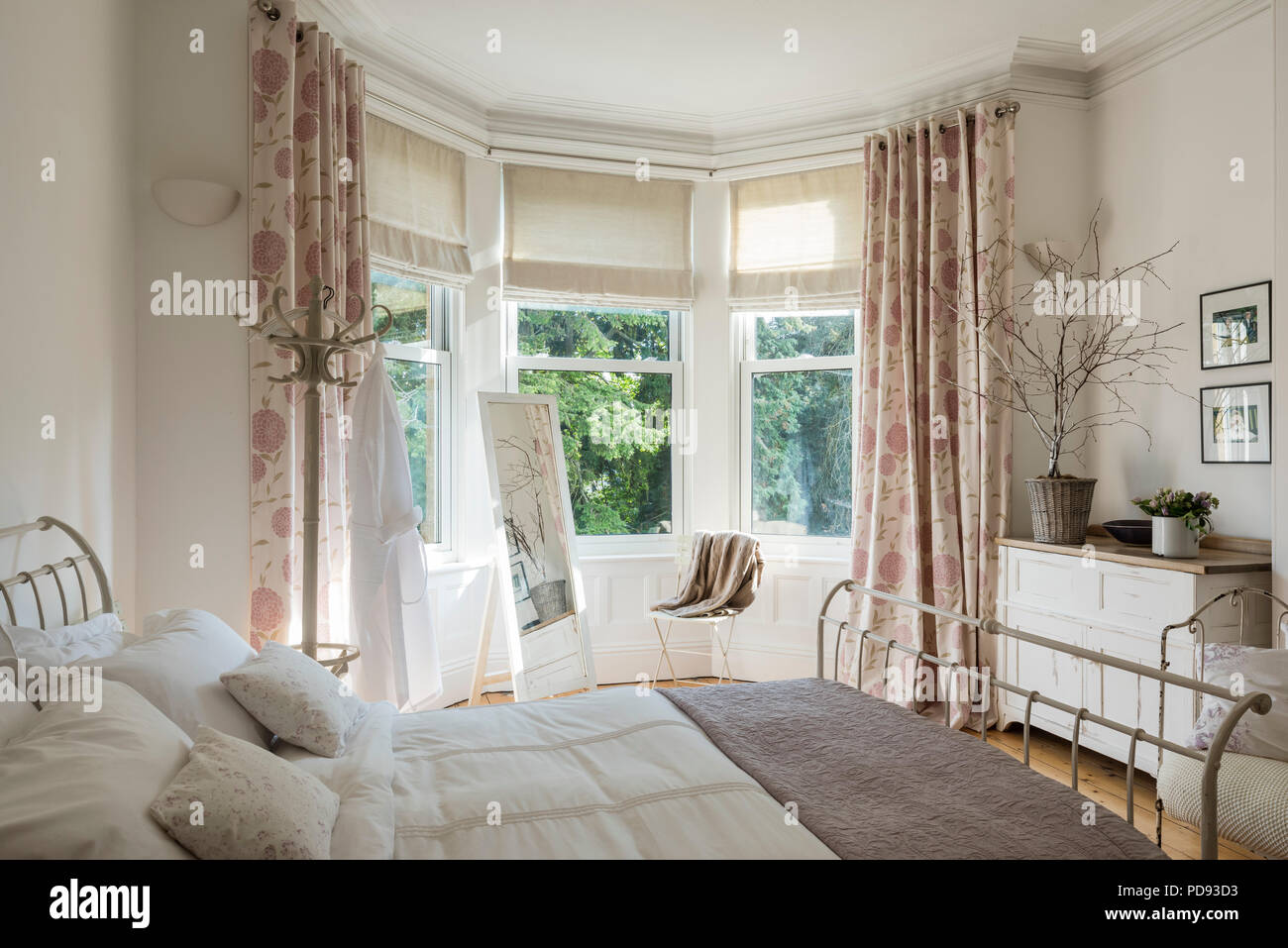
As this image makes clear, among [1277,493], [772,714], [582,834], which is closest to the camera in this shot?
[582,834]

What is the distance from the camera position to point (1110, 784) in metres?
3.13

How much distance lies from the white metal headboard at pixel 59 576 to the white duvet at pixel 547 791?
2.29ft

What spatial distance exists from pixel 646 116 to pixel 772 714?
352 centimetres

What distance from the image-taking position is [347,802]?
1.49 meters

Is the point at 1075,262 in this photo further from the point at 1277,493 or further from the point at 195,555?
the point at 195,555

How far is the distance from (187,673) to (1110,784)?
3.25 m

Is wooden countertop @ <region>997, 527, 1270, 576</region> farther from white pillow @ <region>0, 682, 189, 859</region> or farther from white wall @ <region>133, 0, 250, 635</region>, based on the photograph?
white wall @ <region>133, 0, 250, 635</region>

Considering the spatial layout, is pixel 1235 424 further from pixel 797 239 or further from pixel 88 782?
pixel 88 782

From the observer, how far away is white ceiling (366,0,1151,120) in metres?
3.37

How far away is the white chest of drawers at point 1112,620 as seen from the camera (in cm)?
282

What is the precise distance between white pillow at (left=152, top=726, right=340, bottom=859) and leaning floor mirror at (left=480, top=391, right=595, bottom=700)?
2.31m

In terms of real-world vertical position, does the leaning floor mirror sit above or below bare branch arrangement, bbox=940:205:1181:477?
below

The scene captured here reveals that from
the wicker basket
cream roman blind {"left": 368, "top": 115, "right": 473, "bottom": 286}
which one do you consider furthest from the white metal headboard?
the wicker basket
